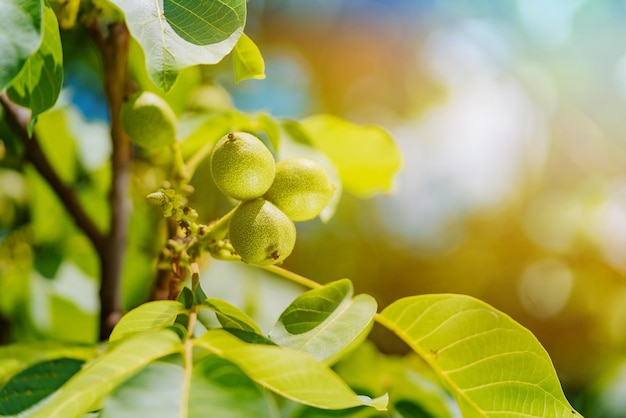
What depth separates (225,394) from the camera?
0.55 m

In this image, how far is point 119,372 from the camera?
1.82ft

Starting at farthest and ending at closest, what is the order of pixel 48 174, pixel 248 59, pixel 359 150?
pixel 359 150 < pixel 48 174 < pixel 248 59

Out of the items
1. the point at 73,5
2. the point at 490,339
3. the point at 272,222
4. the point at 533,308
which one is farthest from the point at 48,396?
the point at 533,308

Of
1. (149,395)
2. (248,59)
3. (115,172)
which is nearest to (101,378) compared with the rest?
(149,395)

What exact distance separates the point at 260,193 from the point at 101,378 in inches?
13.9

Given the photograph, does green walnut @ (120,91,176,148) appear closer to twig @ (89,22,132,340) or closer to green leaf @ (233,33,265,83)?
twig @ (89,22,132,340)

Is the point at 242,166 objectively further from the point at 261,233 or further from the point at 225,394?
the point at 225,394

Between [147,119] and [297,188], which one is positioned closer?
[297,188]

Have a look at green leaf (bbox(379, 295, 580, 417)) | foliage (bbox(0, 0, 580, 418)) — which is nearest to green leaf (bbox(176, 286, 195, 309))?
foliage (bbox(0, 0, 580, 418))

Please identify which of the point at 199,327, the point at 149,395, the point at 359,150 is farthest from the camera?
the point at 359,150

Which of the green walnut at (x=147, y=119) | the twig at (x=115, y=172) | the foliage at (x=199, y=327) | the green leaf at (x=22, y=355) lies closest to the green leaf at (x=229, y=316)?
the foliage at (x=199, y=327)

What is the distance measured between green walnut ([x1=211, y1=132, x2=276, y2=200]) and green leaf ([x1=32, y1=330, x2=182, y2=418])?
0.93ft

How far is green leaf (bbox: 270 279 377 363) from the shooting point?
721 mm

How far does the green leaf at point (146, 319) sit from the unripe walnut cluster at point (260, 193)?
130mm
